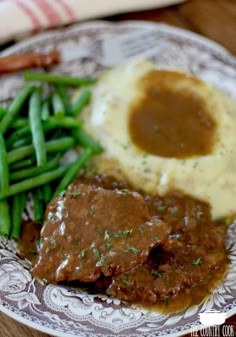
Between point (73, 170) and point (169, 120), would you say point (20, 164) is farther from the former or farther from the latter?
point (169, 120)

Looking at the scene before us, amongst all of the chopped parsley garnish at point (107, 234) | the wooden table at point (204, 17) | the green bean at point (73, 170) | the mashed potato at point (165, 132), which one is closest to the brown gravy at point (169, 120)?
the mashed potato at point (165, 132)

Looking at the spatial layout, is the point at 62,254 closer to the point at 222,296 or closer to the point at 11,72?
the point at 222,296

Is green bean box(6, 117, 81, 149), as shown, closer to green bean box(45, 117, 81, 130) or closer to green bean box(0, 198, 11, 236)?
green bean box(45, 117, 81, 130)

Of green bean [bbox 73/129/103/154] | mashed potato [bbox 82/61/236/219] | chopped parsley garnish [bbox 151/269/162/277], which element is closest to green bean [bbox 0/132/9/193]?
green bean [bbox 73/129/103/154]

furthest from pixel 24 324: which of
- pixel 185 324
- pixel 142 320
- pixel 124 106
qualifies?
pixel 124 106

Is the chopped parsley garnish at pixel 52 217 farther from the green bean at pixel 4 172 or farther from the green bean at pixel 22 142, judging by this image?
the green bean at pixel 22 142
